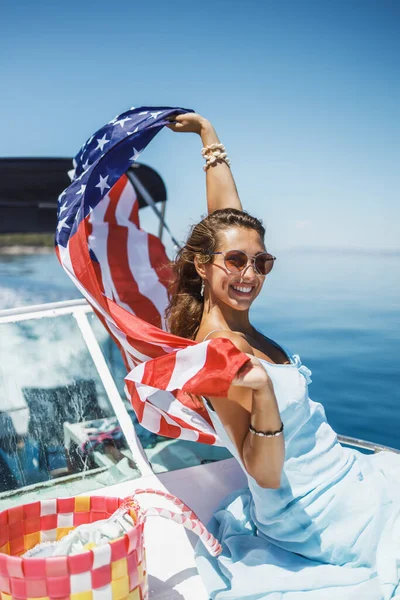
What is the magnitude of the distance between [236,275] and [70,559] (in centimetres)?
98

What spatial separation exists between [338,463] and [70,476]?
1071mm

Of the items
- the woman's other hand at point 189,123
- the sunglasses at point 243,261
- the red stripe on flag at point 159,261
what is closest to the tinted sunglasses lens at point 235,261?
the sunglasses at point 243,261

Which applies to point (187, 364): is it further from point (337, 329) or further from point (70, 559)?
point (337, 329)

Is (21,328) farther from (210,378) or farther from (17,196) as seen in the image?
(17,196)

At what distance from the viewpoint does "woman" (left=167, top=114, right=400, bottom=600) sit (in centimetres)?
147

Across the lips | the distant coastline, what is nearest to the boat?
the lips

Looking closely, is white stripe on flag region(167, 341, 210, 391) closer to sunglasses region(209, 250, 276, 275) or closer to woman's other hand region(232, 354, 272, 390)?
woman's other hand region(232, 354, 272, 390)

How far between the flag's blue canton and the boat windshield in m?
0.44

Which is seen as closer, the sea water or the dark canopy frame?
the dark canopy frame

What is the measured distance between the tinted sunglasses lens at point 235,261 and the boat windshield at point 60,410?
945 millimetres

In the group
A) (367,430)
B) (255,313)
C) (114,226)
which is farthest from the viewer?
(255,313)

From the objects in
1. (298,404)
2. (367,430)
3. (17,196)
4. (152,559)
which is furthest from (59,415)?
(367,430)

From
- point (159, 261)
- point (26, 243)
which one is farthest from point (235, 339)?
point (26, 243)

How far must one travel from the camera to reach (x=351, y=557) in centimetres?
160
